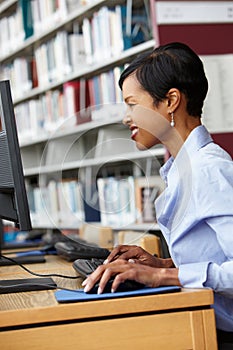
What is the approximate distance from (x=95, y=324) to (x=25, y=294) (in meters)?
0.23

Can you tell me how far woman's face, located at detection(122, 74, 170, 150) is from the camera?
154 centimetres

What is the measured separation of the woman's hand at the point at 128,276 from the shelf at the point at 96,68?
2020mm

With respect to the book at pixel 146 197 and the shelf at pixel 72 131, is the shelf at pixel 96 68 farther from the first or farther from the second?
the book at pixel 146 197

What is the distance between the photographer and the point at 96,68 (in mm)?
3615

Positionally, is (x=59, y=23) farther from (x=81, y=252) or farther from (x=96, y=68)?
(x=81, y=252)

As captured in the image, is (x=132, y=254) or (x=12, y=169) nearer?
(x=12, y=169)

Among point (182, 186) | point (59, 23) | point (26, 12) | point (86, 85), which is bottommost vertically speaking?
point (182, 186)

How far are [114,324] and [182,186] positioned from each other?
0.39 m

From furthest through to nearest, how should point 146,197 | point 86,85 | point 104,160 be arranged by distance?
point 86,85
point 104,160
point 146,197

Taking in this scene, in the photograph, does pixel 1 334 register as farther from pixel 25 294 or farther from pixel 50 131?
pixel 50 131

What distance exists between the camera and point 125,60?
11.3ft

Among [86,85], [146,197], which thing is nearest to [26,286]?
[146,197]

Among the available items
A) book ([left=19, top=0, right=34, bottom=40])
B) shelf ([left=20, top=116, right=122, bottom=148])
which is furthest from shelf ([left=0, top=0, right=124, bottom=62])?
shelf ([left=20, top=116, right=122, bottom=148])

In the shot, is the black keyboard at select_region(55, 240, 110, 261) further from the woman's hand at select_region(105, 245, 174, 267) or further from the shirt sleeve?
the shirt sleeve
